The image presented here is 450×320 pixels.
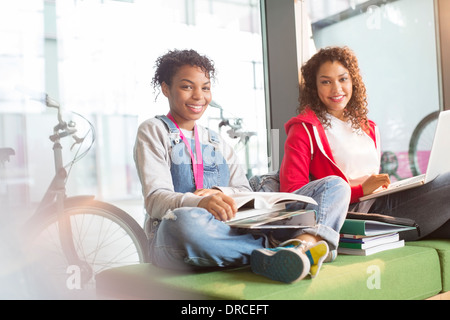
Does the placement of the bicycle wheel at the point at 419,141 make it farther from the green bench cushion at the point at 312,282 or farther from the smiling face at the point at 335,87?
the green bench cushion at the point at 312,282

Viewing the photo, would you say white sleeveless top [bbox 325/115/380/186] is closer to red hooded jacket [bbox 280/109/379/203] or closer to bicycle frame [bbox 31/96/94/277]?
red hooded jacket [bbox 280/109/379/203]

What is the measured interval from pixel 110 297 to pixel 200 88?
1.91ft

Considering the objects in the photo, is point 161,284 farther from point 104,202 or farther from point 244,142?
point 244,142

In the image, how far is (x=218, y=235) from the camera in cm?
95

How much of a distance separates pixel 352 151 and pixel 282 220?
50cm

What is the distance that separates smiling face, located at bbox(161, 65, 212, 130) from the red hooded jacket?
0.98 feet

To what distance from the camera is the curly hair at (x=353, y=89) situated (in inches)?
58.4

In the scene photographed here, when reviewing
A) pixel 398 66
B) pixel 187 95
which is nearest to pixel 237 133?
pixel 187 95

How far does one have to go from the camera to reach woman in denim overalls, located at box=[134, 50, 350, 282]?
926 millimetres

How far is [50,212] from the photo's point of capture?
1193 millimetres

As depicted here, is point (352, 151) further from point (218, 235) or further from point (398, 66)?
point (398, 66)

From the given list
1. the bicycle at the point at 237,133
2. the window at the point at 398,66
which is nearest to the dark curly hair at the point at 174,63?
the bicycle at the point at 237,133

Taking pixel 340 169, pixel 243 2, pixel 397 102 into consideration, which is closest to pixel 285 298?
pixel 340 169

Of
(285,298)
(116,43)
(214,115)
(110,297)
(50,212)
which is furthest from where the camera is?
(214,115)
